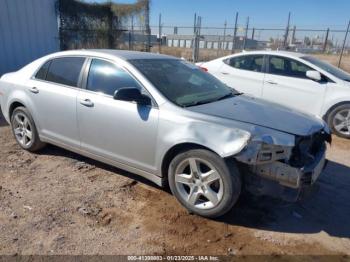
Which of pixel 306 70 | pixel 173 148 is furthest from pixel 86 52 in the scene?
pixel 306 70

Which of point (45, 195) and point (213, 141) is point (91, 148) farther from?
point (213, 141)

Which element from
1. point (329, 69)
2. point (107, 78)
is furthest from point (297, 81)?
point (107, 78)

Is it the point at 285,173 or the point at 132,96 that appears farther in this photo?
the point at 132,96

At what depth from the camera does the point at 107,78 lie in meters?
3.84

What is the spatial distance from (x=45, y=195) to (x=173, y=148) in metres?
1.65

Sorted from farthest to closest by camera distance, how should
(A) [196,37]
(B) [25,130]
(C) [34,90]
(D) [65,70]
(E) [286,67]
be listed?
(A) [196,37] < (E) [286,67] < (B) [25,130] < (C) [34,90] < (D) [65,70]

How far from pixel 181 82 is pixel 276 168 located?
1613mm

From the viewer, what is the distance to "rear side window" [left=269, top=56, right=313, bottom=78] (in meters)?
6.71

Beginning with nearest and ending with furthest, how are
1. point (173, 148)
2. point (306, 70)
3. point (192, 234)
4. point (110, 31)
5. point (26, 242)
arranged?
point (26, 242) < point (192, 234) < point (173, 148) < point (306, 70) < point (110, 31)

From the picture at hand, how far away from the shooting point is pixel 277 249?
9.54 feet

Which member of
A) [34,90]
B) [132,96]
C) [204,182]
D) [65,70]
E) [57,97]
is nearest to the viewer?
[204,182]

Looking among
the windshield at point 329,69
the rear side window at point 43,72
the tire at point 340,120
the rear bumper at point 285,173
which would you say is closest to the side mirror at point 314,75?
Answer: the windshield at point 329,69

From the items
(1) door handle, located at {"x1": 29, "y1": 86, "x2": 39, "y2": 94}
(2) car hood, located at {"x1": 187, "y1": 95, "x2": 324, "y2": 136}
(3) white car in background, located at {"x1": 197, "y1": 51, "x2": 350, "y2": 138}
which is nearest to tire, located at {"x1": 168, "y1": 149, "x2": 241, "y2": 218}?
(2) car hood, located at {"x1": 187, "y1": 95, "x2": 324, "y2": 136}

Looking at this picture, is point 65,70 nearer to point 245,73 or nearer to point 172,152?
point 172,152
